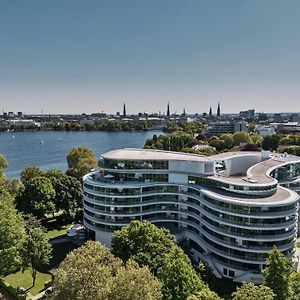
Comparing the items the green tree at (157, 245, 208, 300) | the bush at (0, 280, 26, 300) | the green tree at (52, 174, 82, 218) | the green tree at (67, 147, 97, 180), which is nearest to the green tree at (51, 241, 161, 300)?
the green tree at (157, 245, 208, 300)

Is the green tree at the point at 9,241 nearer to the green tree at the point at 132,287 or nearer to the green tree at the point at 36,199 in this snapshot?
the green tree at the point at 132,287

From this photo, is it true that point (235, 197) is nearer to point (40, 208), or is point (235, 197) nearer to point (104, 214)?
point (104, 214)

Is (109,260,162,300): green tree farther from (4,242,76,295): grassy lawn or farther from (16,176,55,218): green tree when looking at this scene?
(16,176,55,218): green tree

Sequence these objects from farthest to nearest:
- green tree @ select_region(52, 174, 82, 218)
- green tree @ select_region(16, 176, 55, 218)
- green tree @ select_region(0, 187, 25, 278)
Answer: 1. green tree @ select_region(52, 174, 82, 218)
2. green tree @ select_region(16, 176, 55, 218)
3. green tree @ select_region(0, 187, 25, 278)

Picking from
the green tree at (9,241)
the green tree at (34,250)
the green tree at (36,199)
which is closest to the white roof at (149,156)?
the green tree at (36,199)

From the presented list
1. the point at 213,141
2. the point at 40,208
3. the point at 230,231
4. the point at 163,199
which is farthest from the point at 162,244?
the point at 213,141

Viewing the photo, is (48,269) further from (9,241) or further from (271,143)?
(271,143)

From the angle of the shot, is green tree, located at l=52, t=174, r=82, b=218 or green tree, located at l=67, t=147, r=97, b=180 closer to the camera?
green tree, located at l=52, t=174, r=82, b=218
